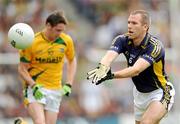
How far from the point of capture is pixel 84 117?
1560 centimetres

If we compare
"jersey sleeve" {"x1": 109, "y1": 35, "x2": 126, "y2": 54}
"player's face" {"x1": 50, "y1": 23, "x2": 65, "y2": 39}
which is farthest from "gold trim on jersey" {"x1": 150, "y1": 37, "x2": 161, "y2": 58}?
"player's face" {"x1": 50, "y1": 23, "x2": 65, "y2": 39}

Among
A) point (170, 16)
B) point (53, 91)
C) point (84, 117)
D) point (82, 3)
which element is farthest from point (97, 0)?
point (53, 91)

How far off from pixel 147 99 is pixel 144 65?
2.64ft

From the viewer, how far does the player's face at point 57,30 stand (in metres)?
10.9

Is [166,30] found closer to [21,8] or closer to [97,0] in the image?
[97,0]

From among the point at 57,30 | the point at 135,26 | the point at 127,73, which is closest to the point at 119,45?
the point at 135,26

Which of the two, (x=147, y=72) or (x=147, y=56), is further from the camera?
(x=147, y=72)

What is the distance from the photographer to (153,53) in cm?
997

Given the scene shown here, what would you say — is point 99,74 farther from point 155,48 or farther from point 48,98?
point 48,98

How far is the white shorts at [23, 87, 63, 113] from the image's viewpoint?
11.3 m

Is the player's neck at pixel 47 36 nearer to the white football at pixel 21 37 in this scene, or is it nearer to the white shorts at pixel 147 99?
the white football at pixel 21 37

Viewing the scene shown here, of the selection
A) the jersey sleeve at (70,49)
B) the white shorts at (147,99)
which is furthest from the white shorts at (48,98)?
the white shorts at (147,99)

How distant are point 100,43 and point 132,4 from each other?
139 cm

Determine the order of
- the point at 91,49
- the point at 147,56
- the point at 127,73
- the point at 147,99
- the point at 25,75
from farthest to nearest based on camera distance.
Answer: the point at 91,49, the point at 25,75, the point at 147,99, the point at 147,56, the point at 127,73
